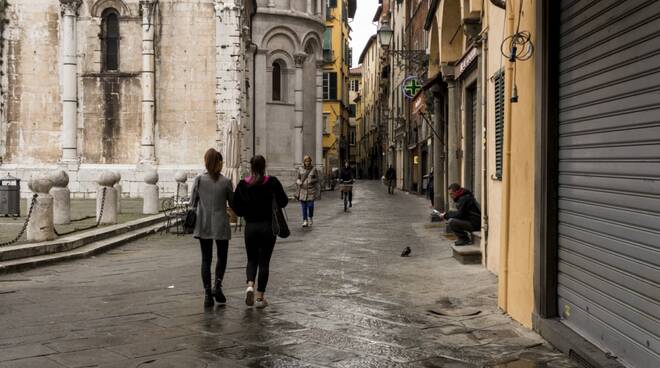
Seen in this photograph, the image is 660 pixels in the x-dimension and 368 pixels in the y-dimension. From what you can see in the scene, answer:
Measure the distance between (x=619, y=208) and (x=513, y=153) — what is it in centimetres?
216

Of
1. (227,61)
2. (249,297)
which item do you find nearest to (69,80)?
(227,61)

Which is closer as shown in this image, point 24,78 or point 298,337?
point 298,337

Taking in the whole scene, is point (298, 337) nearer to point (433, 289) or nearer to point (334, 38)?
point (433, 289)

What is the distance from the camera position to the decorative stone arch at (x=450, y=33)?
14320mm

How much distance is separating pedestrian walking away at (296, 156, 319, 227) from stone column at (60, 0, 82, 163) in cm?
1194

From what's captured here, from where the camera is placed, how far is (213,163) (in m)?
7.51

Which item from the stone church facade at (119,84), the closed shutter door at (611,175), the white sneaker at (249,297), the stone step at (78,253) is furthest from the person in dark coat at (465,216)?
the stone church facade at (119,84)

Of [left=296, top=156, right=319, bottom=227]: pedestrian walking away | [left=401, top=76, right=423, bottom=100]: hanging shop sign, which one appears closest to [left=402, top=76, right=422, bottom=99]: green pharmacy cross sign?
[left=401, top=76, right=423, bottom=100]: hanging shop sign

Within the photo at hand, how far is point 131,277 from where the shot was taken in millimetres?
9484

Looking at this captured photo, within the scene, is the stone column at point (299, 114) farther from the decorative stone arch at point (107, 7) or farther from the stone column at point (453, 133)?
the stone column at point (453, 133)

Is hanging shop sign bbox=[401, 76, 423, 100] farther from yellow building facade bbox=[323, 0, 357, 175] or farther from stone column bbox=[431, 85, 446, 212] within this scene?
yellow building facade bbox=[323, 0, 357, 175]

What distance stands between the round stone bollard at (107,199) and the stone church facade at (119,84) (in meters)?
10.6

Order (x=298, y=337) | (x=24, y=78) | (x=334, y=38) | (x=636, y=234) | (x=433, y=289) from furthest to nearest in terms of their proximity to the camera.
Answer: (x=334, y=38) → (x=24, y=78) → (x=433, y=289) → (x=298, y=337) → (x=636, y=234)

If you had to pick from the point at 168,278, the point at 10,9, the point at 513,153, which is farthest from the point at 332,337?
the point at 10,9
